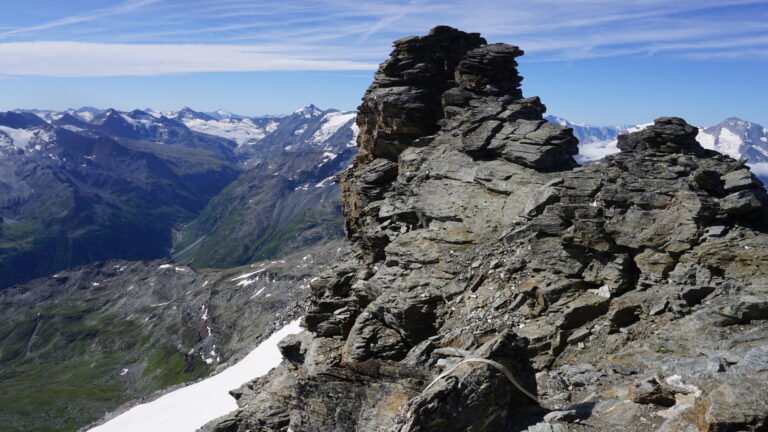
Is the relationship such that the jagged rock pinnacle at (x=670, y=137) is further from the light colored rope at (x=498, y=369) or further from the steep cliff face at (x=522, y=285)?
the light colored rope at (x=498, y=369)

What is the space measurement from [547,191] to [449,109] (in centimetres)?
1569

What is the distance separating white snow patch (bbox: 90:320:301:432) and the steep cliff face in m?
44.3

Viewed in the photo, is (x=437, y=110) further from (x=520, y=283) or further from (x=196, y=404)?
(x=196, y=404)

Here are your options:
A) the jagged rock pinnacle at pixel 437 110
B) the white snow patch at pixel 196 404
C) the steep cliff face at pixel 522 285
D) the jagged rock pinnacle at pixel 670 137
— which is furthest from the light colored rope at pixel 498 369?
the white snow patch at pixel 196 404

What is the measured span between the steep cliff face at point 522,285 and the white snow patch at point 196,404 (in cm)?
4433

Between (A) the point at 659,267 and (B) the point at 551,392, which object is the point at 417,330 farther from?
(A) the point at 659,267

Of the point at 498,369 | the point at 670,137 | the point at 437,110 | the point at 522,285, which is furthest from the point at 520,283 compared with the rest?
the point at 437,110

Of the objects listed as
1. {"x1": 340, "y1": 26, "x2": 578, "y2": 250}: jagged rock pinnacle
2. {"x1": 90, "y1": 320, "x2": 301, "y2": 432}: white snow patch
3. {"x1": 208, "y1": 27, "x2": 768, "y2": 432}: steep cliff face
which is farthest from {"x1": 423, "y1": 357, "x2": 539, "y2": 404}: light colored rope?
{"x1": 90, "y1": 320, "x2": 301, "y2": 432}: white snow patch

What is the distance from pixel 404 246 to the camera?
1394 inches

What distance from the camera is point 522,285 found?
27.3 m

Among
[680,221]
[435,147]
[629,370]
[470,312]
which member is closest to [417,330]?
[470,312]

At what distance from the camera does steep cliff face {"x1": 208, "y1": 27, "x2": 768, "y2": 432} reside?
1650cm

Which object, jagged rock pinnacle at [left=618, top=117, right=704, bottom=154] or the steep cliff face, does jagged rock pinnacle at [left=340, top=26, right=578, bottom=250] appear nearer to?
the steep cliff face

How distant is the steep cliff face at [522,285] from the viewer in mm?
16500
